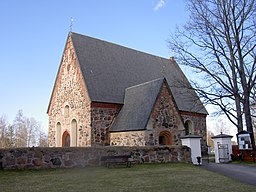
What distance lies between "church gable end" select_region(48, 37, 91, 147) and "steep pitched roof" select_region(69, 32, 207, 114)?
756mm

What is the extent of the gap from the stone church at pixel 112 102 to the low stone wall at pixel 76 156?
2658 millimetres

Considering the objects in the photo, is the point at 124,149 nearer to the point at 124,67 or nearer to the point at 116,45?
the point at 124,67

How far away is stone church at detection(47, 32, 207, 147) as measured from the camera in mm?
19875

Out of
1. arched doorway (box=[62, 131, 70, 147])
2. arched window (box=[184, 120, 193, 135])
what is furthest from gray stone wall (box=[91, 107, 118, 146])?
arched window (box=[184, 120, 193, 135])

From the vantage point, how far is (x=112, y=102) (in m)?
22.1

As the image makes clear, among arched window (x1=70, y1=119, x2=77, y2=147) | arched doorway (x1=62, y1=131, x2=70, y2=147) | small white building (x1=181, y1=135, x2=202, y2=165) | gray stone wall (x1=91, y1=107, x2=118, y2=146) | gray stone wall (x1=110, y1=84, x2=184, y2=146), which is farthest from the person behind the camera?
arched doorway (x1=62, y1=131, x2=70, y2=147)

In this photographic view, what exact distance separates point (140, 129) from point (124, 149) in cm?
357

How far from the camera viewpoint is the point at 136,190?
7922 millimetres

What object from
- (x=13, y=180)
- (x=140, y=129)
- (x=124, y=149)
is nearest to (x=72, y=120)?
(x=140, y=129)

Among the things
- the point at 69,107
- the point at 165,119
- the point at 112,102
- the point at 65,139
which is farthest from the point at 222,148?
the point at 65,139

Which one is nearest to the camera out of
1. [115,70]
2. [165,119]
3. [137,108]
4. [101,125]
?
[165,119]

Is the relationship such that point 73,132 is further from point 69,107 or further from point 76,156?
point 76,156

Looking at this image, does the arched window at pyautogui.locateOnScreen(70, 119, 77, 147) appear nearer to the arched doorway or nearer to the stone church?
the stone church

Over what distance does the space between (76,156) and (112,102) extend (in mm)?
8344
